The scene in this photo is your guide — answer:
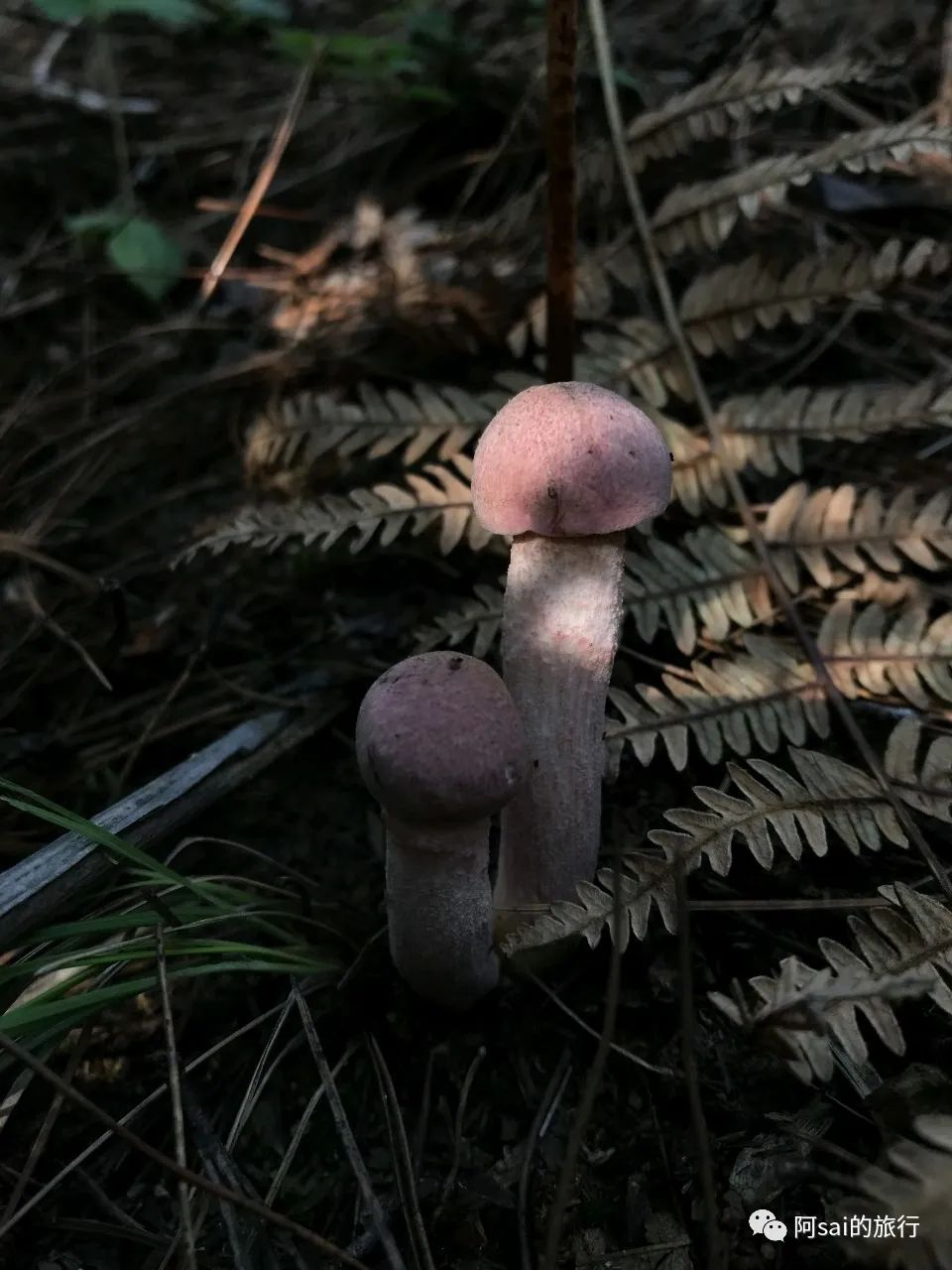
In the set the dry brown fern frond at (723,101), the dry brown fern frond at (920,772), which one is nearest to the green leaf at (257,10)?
the dry brown fern frond at (723,101)

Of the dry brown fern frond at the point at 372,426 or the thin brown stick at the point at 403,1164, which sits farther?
the dry brown fern frond at the point at 372,426

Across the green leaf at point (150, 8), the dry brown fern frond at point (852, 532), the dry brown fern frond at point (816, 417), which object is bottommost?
the dry brown fern frond at point (852, 532)

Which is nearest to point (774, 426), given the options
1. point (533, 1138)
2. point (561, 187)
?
point (561, 187)

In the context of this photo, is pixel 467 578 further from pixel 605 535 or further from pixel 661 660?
pixel 605 535

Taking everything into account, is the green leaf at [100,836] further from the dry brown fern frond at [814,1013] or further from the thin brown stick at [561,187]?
the thin brown stick at [561,187]

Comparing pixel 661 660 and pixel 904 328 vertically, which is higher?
pixel 904 328

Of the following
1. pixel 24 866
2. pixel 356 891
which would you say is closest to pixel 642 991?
pixel 356 891
